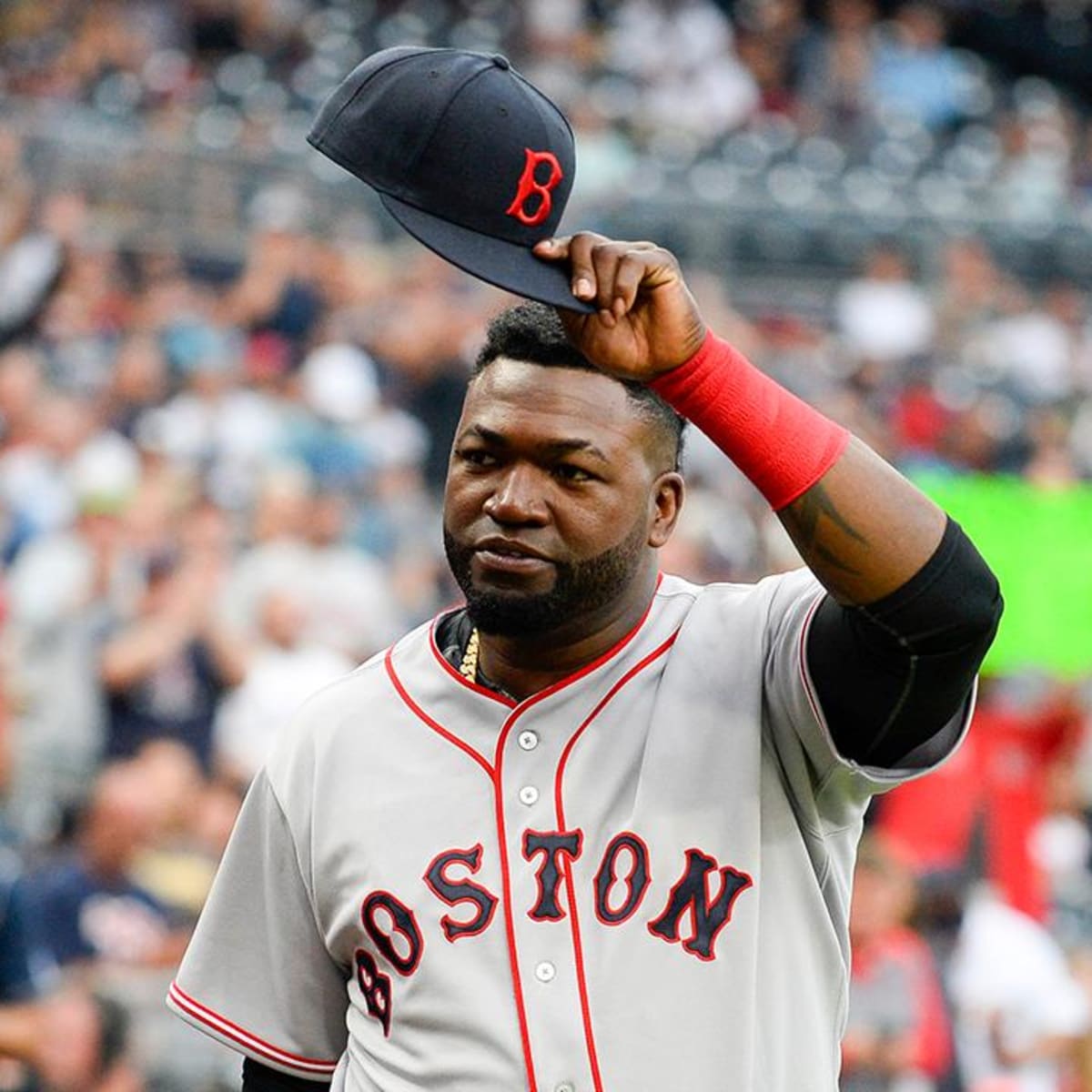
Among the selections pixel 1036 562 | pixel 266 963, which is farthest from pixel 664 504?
pixel 1036 562

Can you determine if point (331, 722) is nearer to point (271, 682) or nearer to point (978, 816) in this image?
point (271, 682)

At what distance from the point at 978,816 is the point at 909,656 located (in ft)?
15.9

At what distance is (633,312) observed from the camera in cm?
205

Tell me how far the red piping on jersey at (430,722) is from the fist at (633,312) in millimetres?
517

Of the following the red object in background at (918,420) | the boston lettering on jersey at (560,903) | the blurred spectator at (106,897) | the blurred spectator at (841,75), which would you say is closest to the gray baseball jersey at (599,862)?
the boston lettering on jersey at (560,903)

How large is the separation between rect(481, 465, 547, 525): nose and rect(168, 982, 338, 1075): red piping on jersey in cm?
71

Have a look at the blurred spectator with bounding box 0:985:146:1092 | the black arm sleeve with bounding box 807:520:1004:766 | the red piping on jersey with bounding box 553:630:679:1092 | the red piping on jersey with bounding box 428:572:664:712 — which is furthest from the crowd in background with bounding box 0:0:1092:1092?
the black arm sleeve with bounding box 807:520:1004:766

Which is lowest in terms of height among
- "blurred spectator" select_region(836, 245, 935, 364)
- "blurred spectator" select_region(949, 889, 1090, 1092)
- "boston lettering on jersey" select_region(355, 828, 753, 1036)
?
"blurred spectator" select_region(949, 889, 1090, 1092)

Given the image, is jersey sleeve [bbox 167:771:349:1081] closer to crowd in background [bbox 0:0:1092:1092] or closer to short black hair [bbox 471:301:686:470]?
short black hair [bbox 471:301:686:470]

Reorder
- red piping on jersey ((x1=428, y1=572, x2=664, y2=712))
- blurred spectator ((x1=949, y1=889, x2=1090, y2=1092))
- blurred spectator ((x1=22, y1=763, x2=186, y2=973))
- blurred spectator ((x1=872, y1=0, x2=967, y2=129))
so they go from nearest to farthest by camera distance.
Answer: red piping on jersey ((x1=428, y1=572, x2=664, y2=712)) → blurred spectator ((x1=22, y1=763, x2=186, y2=973)) → blurred spectator ((x1=949, y1=889, x2=1090, y2=1092)) → blurred spectator ((x1=872, y1=0, x2=967, y2=129))

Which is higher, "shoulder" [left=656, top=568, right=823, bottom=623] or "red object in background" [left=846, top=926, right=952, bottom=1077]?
"shoulder" [left=656, top=568, right=823, bottom=623]

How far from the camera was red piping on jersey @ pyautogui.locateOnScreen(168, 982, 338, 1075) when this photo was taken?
98.3 inches

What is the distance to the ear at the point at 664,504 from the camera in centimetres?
232

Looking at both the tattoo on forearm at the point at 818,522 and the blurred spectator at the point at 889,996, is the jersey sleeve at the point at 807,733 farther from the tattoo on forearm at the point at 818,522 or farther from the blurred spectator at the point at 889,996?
the blurred spectator at the point at 889,996
